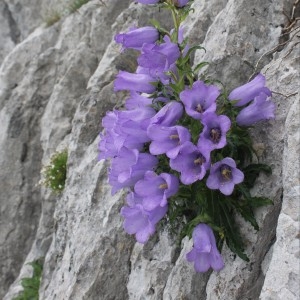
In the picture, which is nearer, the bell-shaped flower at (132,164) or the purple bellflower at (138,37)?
the bell-shaped flower at (132,164)

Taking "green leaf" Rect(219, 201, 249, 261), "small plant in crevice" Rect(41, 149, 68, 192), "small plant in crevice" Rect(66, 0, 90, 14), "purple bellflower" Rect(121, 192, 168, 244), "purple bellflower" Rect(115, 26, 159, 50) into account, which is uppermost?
"purple bellflower" Rect(115, 26, 159, 50)

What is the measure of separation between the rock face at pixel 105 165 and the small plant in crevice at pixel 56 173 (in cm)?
37

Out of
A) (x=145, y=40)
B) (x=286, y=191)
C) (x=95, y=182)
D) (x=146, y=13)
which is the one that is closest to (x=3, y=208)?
(x=95, y=182)

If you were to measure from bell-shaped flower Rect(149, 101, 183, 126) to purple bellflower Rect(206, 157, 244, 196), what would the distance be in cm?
44

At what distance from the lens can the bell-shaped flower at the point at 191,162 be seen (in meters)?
3.16

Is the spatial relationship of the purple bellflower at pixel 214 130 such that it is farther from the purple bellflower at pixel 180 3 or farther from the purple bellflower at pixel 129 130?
the purple bellflower at pixel 180 3

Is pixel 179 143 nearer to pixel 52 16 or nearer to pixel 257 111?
pixel 257 111

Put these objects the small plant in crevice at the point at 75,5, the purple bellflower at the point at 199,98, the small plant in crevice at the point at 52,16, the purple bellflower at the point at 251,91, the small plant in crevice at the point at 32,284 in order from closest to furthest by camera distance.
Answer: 1. the purple bellflower at the point at 199,98
2. the purple bellflower at the point at 251,91
3. the small plant in crevice at the point at 32,284
4. the small plant in crevice at the point at 75,5
5. the small plant in crevice at the point at 52,16

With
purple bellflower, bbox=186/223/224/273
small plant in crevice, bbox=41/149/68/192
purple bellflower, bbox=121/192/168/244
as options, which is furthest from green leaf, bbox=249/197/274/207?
small plant in crevice, bbox=41/149/68/192

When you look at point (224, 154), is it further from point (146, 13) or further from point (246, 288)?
point (146, 13)

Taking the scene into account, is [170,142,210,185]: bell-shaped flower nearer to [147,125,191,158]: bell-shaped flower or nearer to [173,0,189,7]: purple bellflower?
[147,125,191,158]: bell-shaped flower

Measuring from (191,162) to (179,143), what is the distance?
155mm

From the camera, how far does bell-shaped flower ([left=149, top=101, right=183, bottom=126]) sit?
3350 mm

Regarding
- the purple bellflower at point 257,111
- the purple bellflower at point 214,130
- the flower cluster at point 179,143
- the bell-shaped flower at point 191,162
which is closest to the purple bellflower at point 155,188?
the flower cluster at point 179,143
